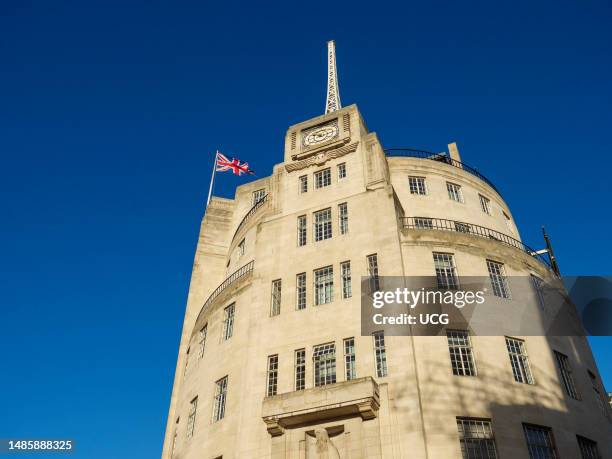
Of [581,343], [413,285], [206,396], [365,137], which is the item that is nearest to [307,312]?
[413,285]

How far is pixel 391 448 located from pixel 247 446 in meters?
7.99

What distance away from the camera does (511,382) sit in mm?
29469

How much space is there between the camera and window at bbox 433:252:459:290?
33.2m

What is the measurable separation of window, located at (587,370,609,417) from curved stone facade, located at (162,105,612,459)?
291mm

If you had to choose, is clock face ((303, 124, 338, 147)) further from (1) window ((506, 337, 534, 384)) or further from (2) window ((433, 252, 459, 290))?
(1) window ((506, 337, 534, 384))

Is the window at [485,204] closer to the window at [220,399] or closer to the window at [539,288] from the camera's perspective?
the window at [539,288]

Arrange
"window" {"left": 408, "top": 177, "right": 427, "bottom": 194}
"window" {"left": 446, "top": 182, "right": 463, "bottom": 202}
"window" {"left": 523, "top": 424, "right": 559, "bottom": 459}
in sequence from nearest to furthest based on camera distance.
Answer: "window" {"left": 523, "top": 424, "right": 559, "bottom": 459} < "window" {"left": 408, "top": 177, "right": 427, "bottom": 194} < "window" {"left": 446, "top": 182, "right": 463, "bottom": 202}

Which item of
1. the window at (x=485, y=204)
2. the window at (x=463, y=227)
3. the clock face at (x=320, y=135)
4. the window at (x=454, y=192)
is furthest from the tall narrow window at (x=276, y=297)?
the window at (x=485, y=204)

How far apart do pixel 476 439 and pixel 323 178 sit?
21223 millimetres

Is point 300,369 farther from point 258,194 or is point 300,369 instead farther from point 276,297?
point 258,194

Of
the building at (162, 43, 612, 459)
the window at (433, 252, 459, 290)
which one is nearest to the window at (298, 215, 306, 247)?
the building at (162, 43, 612, 459)

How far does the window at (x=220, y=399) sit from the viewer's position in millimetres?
34312

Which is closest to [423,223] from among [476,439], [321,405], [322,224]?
[322,224]

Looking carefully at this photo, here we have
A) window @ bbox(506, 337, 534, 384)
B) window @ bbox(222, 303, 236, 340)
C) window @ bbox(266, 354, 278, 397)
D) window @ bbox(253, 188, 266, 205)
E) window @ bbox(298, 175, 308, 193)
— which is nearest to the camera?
window @ bbox(506, 337, 534, 384)
